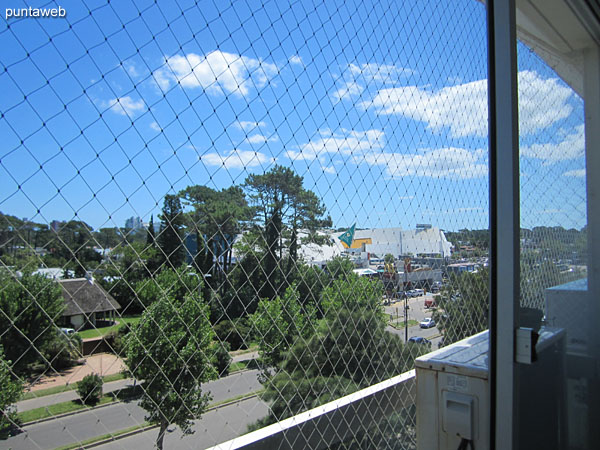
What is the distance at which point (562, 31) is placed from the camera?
1.44 meters

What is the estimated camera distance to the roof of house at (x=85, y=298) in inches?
27.8

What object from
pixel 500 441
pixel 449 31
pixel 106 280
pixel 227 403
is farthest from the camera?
pixel 449 31

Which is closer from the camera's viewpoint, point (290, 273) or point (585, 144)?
point (290, 273)

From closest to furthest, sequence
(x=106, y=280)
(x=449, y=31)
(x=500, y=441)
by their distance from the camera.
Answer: (x=106, y=280) < (x=500, y=441) < (x=449, y=31)

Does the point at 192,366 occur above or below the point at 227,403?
above

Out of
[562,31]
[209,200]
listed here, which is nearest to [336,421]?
[209,200]

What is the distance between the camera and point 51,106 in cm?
66

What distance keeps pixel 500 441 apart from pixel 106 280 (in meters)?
0.91

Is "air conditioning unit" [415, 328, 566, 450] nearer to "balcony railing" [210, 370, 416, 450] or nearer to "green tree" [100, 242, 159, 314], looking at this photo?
"balcony railing" [210, 370, 416, 450]

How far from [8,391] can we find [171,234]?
15.8 inches

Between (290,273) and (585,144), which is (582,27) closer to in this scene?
(585,144)

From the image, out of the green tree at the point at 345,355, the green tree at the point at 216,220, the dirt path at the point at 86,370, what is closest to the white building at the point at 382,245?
the green tree at the point at 345,355

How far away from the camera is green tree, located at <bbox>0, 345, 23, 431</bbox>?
0.68 metres

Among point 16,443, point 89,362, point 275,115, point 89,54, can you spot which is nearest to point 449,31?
point 275,115
